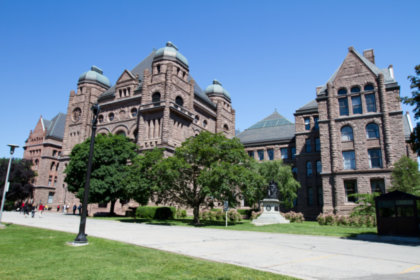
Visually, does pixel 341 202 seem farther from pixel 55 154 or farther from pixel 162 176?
pixel 55 154

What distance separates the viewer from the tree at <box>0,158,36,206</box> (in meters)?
59.4

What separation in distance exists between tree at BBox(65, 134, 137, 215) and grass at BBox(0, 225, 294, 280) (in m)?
25.3

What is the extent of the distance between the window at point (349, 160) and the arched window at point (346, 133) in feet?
5.84

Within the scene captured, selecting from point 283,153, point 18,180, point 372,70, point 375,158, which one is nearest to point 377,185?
point 375,158

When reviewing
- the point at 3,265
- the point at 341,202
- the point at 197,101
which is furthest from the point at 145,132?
the point at 3,265

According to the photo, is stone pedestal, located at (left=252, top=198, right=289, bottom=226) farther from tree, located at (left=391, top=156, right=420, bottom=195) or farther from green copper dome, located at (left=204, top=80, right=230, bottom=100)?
green copper dome, located at (left=204, top=80, right=230, bottom=100)

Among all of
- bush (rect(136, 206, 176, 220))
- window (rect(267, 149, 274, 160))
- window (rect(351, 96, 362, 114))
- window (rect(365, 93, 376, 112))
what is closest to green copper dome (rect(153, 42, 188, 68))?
window (rect(267, 149, 274, 160))

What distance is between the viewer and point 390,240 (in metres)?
16.3

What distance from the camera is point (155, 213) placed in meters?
33.8

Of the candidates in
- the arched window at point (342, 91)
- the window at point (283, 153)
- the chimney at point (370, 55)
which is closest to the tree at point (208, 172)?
the arched window at point (342, 91)

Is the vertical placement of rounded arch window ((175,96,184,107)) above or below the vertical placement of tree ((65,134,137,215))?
above

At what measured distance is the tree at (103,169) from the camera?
35.7 m

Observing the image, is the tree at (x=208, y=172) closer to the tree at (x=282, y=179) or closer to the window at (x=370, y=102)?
the tree at (x=282, y=179)

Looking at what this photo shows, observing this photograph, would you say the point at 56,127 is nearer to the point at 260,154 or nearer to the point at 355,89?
the point at 260,154
